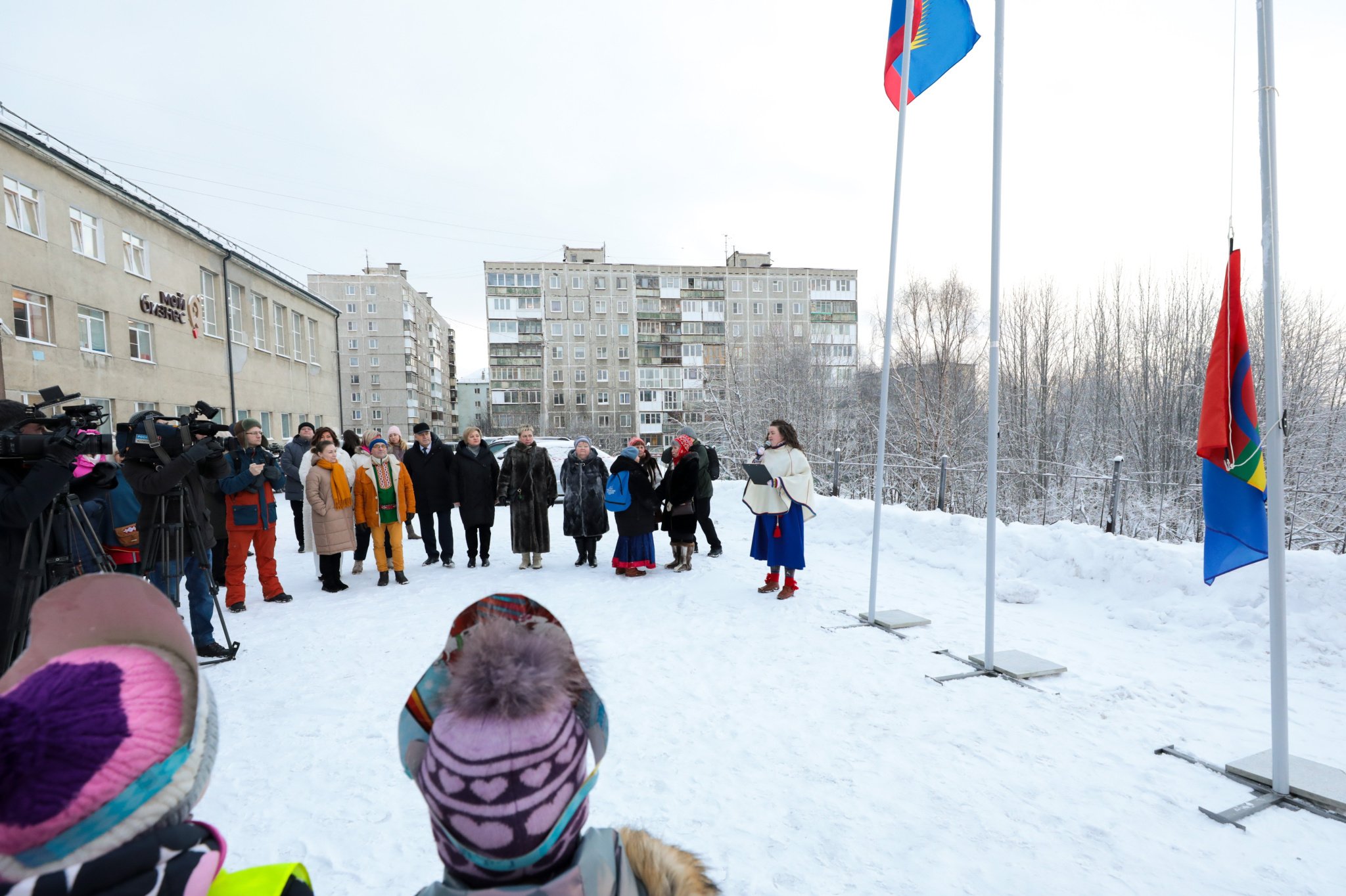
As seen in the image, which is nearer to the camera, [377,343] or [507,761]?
[507,761]

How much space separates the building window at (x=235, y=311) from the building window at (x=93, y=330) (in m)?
6.99

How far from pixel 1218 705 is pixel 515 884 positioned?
17.2ft

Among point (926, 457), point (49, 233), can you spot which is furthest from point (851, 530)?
point (49, 233)

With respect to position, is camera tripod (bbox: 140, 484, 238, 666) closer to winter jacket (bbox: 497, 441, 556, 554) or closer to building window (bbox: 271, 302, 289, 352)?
winter jacket (bbox: 497, 441, 556, 554)

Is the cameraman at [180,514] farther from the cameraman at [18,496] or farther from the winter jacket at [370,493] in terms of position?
the winter jacket at [370,493]

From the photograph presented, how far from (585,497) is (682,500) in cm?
135

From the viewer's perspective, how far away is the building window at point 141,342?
20.1 meters

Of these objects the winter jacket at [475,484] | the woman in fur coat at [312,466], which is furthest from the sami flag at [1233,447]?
the woman in fur coat at [312,466]

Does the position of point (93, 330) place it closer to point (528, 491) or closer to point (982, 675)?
point (528, 491)

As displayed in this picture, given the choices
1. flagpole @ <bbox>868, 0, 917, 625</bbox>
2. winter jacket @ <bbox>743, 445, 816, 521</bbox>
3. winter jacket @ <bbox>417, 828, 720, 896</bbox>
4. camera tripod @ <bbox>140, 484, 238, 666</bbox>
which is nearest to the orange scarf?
camera tripod @ <bbox>140, 484, 238, 666</bbox>

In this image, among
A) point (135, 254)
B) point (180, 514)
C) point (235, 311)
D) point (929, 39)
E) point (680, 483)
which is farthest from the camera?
point (235, 311)

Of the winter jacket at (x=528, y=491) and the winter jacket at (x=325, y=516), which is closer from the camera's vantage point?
the winter jacket at (x=325, y=516)

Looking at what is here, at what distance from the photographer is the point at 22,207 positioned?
15.8 metres

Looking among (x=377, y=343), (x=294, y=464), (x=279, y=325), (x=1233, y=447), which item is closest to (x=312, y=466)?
(x=294, y=464)
